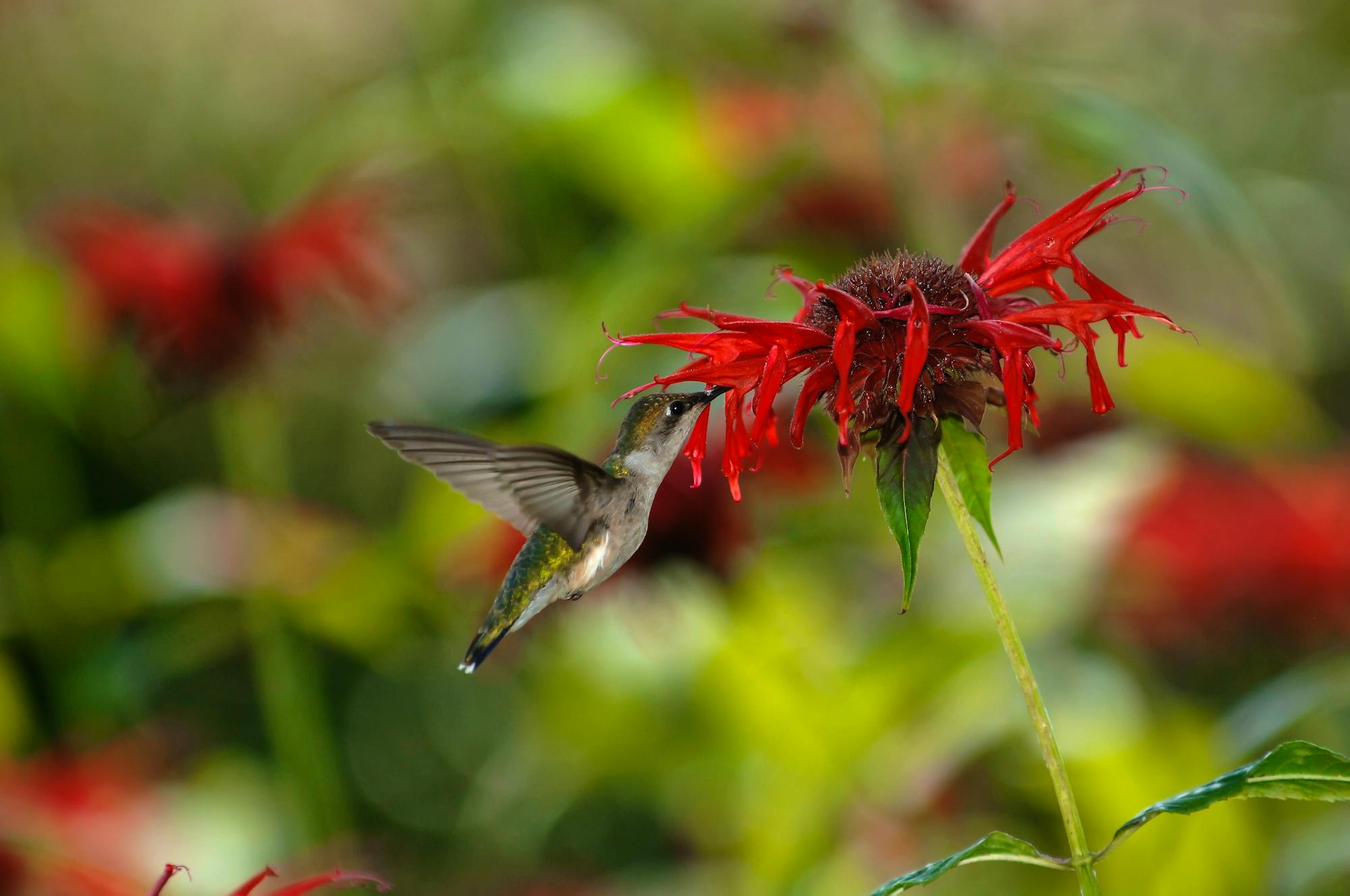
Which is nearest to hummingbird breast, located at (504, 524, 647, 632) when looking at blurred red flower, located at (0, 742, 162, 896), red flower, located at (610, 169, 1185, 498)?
red flower, located at (610, 169, 1185, 498)

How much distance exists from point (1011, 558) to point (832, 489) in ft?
1.11

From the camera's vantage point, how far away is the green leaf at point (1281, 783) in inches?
18.0

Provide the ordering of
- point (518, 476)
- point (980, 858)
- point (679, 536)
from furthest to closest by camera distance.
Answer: point (679, 536) < point (518, 476) < point (980, 858)

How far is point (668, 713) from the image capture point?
141cm

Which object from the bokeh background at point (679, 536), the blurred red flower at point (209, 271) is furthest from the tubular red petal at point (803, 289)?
the blurred red flower at point (209, 271)

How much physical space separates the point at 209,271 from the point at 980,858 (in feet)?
4.31

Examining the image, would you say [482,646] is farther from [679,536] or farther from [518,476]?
[679,536]

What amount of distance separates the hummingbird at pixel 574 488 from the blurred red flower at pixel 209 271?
0.82m

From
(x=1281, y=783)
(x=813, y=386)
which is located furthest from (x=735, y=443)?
(x=1281, y=783)

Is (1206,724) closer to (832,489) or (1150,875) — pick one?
(1150,875)

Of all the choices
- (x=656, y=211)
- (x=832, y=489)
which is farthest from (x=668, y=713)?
(x=656, y=211)

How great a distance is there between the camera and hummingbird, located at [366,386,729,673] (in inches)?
28.7

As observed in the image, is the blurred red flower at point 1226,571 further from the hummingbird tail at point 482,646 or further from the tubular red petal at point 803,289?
the tubular red petal at point 803,289

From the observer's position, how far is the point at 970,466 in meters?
0.52
